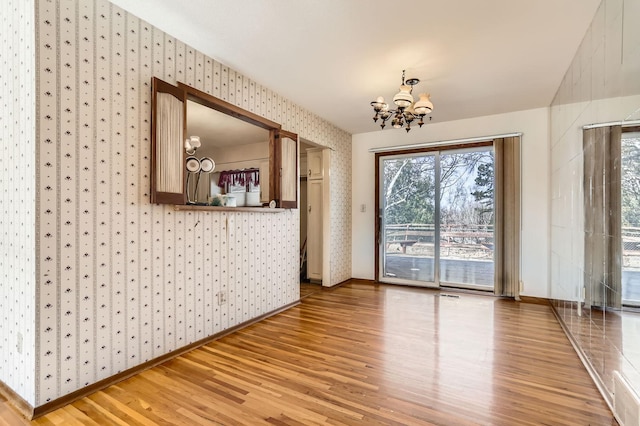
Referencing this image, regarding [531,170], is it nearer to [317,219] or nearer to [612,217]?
[612,217]

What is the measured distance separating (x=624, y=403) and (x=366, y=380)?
4.62 feet

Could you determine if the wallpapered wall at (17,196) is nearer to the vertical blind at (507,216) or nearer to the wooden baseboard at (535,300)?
the vertical blind at (507,216)

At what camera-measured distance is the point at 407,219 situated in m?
A: 5.12

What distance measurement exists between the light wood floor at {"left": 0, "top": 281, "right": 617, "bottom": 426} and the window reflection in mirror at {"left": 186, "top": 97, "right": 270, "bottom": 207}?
1.40 metres

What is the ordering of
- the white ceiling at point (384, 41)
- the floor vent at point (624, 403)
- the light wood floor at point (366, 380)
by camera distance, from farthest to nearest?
the white ceiling at point (384, 41), the light wood floor at point (366, 380), the floor vent at point (624, 403)

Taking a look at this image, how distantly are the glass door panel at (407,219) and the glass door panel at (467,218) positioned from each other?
0.20m

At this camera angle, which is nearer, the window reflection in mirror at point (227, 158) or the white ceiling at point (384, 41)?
the white ceiling at point (384, 41)

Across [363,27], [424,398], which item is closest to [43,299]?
[424,398]

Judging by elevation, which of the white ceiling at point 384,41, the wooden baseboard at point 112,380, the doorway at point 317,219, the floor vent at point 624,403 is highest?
the white ceiling at point 384,41

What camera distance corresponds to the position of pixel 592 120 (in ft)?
7.39

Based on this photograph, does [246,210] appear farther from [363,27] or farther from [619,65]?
[619,65]

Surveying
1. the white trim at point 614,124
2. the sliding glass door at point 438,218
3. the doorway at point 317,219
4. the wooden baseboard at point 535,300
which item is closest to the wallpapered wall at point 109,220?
the doorway at point 317,219

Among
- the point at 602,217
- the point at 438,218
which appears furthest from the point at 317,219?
the point at 602,217

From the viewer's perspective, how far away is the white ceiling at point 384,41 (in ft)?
7.06
